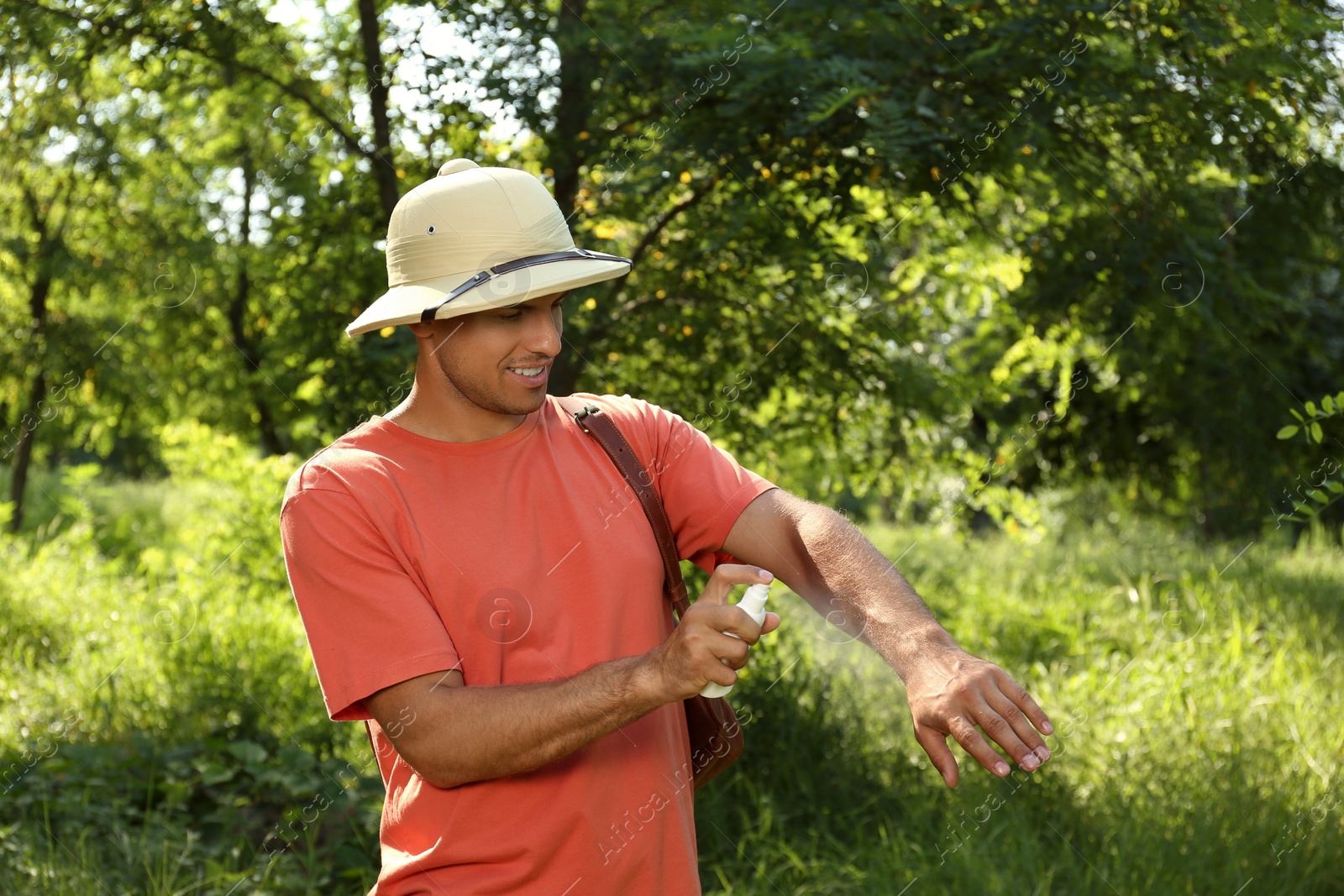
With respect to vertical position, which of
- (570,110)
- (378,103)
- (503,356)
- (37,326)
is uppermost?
(378,103)

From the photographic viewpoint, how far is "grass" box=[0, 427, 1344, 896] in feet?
12.4

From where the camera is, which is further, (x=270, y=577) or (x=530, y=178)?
(x=270, y=577)

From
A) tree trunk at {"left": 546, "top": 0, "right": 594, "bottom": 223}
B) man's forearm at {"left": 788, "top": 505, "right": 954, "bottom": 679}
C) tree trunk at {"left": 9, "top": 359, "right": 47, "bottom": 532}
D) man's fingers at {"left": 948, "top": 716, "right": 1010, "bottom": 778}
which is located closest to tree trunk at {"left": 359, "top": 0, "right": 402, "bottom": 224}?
tree trunk at {"left": 546, "top": 0, "right": 594, "bottom": 223}

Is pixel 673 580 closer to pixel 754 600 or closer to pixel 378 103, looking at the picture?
pixel 754 600

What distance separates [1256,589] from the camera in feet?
22.5

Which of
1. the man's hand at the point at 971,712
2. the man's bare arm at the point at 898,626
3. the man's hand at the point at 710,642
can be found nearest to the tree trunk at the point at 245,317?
the man's bare arm at the point at 898,626

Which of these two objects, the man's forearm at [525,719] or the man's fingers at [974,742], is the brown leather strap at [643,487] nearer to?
the man's forearm at [525,719]

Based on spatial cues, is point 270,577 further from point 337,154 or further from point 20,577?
point 337,154

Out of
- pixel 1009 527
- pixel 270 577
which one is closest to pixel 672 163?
pixel 1009 527

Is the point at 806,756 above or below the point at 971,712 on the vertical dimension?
below

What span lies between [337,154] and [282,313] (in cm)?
77

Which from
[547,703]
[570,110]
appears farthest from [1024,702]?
[570,110]

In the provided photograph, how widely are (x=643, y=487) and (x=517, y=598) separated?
32cm

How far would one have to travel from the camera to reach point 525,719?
1657 millimetres
